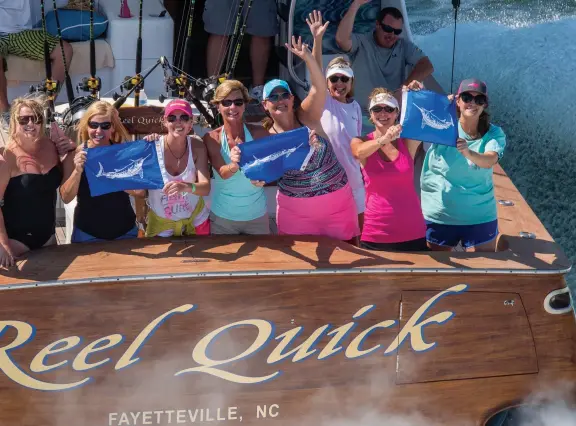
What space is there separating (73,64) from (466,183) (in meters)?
2.72

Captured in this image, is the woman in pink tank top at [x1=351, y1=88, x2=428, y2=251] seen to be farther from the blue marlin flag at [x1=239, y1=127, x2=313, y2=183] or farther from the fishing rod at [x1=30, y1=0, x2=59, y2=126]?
the fishing rod at [x1=30, y1=0, x2=59, y2=126]

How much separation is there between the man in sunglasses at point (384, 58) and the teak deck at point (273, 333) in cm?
203

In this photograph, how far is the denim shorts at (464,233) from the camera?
4.49 m

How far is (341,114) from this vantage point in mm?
4637

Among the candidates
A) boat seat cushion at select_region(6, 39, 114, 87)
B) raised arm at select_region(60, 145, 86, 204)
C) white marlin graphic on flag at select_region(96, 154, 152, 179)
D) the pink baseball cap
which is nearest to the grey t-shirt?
boat seat cushion at select_region(6, 39, 114, 87)

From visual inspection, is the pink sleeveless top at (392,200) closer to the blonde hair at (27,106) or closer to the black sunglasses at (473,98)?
the black sunglasses at (473,98)

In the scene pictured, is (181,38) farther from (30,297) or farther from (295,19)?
(30,297)

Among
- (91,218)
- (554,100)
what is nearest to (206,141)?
(91,218)

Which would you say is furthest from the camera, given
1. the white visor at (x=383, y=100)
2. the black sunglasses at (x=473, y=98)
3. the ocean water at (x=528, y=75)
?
the ocean water at (x=528, y=75)

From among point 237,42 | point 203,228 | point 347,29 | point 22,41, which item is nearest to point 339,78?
point 203,228

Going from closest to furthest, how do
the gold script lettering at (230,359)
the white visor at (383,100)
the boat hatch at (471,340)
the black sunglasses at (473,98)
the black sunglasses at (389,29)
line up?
1. the gold script lettering at (230,359)
2. the boat hatch at (471,340)
3. the white visor at (383,100)
4. the black sunglasses at (473,98)
5. the black sunglasses at (389,29)

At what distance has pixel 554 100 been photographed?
9.50 m

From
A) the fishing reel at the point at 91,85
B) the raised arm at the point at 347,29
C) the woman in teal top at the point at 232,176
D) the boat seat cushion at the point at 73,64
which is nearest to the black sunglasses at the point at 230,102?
the woman in teal top at the point at 232,176

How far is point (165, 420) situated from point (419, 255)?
127 cm
